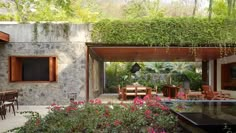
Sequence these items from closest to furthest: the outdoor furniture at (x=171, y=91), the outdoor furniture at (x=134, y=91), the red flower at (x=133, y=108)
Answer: the red flower at (x=133, y=108) → the outdoor furniture at (x=134, y=91) → the outdoor furniture at (x=171, y=91)

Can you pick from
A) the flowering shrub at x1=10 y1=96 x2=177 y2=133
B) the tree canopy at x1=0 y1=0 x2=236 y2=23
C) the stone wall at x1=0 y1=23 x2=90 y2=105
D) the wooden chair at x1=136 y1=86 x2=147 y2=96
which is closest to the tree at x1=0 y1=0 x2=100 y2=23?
the tree canopy at x1=0 y1=0 x2=236 y2=23

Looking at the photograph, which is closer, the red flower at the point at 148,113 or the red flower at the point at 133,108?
the red flower at the point at 148,113

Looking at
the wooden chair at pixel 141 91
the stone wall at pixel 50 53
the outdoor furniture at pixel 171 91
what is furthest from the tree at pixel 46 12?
the outdoor furniture at pixel 171 91

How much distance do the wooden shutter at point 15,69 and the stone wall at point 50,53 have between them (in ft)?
0.67

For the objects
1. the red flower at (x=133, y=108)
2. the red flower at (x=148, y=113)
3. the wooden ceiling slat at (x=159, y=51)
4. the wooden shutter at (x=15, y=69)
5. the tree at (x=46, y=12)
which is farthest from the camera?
the tree at (x=46, y=12)

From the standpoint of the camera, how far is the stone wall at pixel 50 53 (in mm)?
10117

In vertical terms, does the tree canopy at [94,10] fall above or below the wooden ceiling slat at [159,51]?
above

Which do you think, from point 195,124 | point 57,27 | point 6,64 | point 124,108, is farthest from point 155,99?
point 6,64

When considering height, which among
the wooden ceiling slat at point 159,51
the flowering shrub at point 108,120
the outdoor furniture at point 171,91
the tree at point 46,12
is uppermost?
the tree at point 46,12

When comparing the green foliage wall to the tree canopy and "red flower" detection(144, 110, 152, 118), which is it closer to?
"red flower" detection(144, 110, 152, 118)

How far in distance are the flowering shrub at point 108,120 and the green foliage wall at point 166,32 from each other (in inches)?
188

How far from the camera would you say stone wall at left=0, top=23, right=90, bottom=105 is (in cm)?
1012

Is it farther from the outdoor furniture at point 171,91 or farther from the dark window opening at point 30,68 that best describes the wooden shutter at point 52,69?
the outdoor furniture at point 171,91

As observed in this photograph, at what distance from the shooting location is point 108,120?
4320mm
